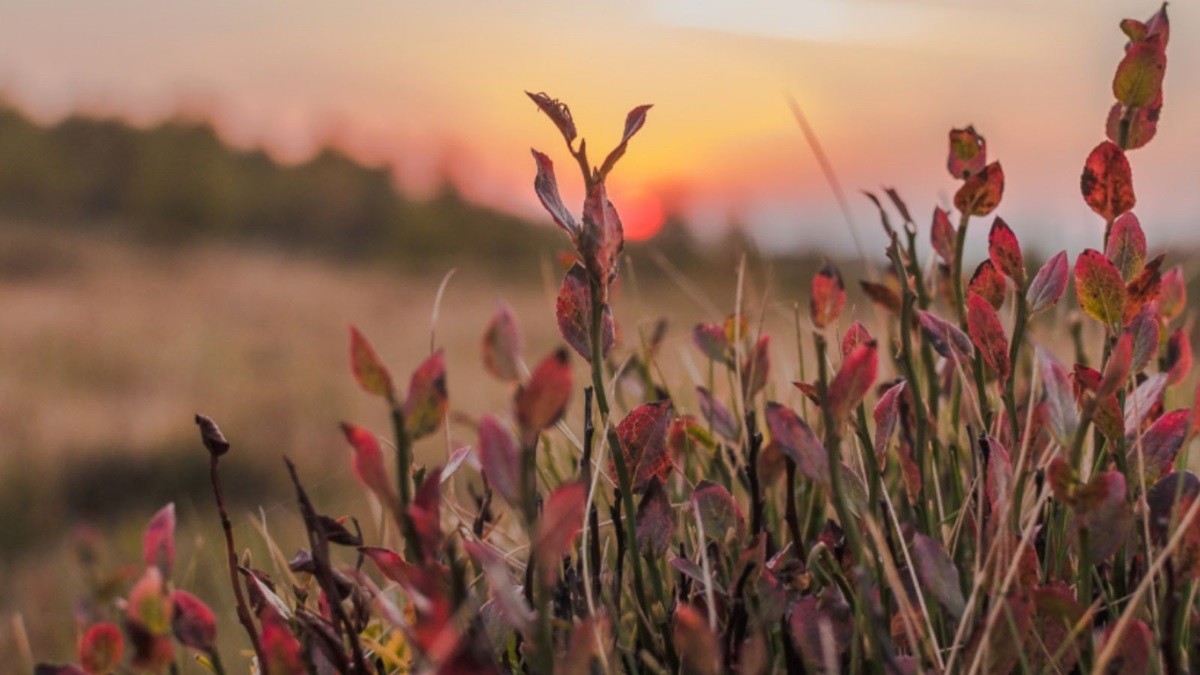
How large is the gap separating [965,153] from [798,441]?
1.43 ft

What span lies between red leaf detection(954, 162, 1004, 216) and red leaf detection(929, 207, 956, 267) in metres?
0.11

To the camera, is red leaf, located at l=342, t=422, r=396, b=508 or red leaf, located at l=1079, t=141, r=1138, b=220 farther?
red leaf, located at l=1079, t=141, r=1138, b=220

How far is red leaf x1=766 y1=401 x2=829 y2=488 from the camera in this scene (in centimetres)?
64

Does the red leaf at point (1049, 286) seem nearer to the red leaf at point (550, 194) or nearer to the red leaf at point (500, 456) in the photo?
the red leaf at point (550, 194)

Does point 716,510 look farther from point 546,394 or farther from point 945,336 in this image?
point 546,394

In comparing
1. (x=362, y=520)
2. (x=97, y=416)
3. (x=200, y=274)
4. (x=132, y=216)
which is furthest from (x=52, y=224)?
(x=362, y=520)

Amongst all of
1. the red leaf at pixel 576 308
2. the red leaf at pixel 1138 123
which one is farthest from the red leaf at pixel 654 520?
the red leaf at pixel 1138 123

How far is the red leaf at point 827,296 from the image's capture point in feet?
2.96

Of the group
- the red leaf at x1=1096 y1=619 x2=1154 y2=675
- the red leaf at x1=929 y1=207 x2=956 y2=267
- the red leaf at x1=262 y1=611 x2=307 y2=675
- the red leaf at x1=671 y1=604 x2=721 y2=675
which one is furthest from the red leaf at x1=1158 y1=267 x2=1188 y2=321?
the red leaf at x1=262 y1=611 x2=307 y2=675

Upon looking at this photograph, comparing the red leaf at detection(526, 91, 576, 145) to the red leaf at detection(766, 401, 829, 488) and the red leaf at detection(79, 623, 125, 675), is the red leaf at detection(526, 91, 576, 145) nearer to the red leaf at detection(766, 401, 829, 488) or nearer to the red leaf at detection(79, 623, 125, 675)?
the red leaf at detection(766, 401, 829, 488)

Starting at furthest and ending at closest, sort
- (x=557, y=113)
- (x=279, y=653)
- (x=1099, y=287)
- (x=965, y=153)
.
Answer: (x=965, y=153)
(x=1099, y=287)
(x=557, y=113)
(x=279, y=653)

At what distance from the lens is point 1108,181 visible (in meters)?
0.86

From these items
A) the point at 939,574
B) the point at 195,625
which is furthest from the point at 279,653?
the point at 939,574

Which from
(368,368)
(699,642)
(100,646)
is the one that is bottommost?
(100,646)
